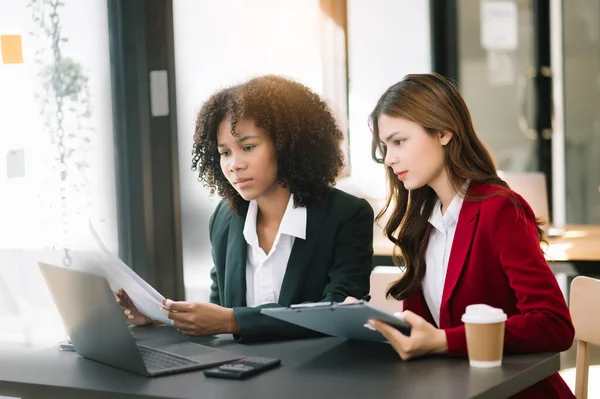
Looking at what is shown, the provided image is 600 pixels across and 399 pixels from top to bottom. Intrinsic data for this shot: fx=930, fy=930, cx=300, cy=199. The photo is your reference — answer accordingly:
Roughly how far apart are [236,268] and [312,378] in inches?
27.2

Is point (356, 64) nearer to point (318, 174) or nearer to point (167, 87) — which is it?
point (167, 87)

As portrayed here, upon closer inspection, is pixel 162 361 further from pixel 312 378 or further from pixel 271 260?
pixel 271 260

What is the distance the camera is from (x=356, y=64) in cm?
558

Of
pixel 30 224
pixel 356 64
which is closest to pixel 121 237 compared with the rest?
pixel 30 224

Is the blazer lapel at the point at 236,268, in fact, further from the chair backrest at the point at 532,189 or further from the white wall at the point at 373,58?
the white wall at the point at 373,58

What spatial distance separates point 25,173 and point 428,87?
1397 millimetres

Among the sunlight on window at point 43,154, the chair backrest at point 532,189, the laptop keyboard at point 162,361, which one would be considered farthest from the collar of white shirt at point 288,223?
the chair backrest at point 532,189

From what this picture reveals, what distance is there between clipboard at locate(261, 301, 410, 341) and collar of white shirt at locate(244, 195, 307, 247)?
381 mm

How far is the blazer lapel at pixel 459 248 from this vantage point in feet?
6.47

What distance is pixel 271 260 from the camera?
2314mm

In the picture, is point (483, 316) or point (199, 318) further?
point (199, 318)

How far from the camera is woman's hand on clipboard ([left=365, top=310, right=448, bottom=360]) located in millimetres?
1743

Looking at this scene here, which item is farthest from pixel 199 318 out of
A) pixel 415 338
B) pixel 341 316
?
pixel 415 338

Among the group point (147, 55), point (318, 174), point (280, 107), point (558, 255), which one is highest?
point (147, 55)
